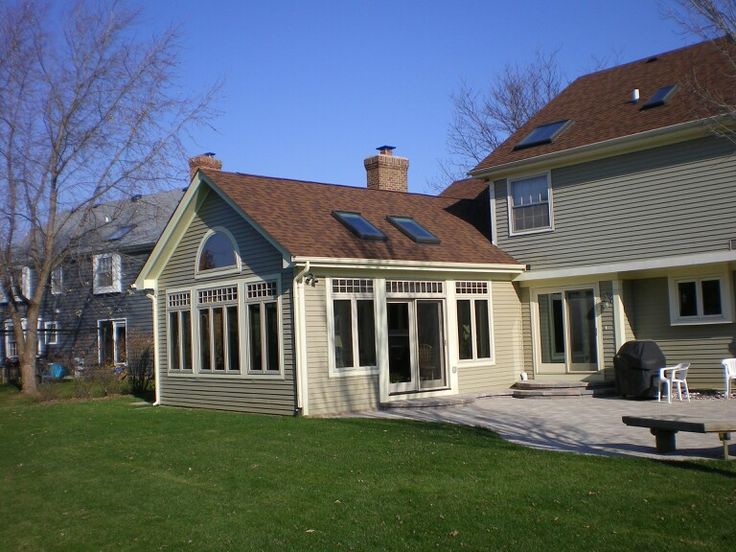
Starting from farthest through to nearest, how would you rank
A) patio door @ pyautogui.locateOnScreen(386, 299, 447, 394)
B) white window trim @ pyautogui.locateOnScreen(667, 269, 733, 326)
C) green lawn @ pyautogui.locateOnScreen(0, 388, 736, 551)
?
patio door @ pyautogui.locateOnScreen(386, 299, 447, 394), white window trim @ pyautogui.locateOnScreen(667, 269, 733, 326), green lawn @ pyautogui.locateOnScreen(0, 388, 736, 551)

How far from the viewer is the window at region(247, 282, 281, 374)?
1538 cm

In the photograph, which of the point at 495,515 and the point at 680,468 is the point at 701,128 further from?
the point at 495,515

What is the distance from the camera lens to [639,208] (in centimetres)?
1702

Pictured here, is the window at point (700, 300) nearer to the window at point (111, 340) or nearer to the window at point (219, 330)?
the window at point (219, 330)

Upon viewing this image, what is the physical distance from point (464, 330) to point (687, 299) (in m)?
4.62

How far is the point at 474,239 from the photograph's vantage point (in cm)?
1939

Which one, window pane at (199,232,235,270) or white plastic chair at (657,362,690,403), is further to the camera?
window pane at (199,232,235,270)

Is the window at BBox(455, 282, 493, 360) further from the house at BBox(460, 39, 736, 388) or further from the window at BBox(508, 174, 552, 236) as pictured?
the window at BBox(508, 174, 552, 236)

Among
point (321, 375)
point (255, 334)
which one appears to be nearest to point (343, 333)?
point (321, 375)

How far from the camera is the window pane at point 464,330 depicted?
17578 millimetres

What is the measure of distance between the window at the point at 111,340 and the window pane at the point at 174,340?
39.5 ft

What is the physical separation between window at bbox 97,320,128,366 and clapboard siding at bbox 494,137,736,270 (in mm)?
16810

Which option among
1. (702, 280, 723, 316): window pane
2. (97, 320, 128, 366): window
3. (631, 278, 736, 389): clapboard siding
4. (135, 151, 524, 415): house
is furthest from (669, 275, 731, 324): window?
(97, 320, 128, 366): window

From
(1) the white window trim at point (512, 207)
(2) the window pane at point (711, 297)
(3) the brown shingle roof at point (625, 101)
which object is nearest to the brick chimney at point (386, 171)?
(3) the brown shingle roof at point (625, 101)
